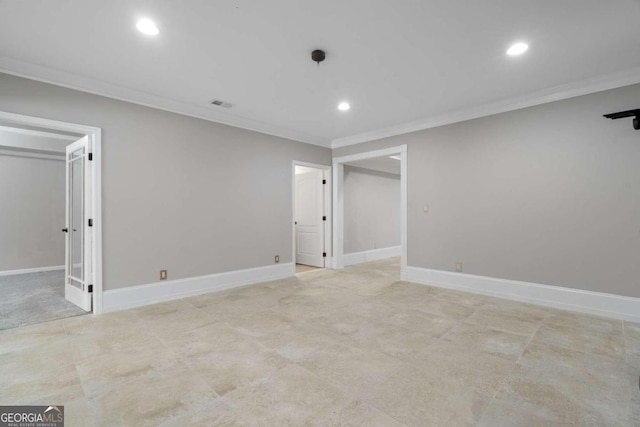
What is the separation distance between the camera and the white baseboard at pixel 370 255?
6.41 m

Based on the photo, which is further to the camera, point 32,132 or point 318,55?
point 32,132

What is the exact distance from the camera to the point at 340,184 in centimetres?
607

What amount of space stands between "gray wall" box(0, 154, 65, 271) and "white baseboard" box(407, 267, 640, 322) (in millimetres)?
7280

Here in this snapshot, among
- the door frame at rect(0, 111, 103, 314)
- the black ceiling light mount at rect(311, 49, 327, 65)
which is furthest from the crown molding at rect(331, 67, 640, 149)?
the door frame at rect(0, 111, 103, 314)

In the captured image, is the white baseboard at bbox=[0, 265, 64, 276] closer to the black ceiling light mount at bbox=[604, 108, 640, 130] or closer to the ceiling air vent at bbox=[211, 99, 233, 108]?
the ceiling air vent at bbox=[211, 99, 233, 108]

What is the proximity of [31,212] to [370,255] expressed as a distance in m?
7.20

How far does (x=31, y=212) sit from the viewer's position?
5.69 m

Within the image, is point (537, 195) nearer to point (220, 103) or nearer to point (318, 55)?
point (318, 55)

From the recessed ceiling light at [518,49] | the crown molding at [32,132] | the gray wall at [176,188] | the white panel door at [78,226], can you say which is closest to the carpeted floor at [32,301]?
the white panel door at [78,226]

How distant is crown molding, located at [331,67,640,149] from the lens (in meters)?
3.09

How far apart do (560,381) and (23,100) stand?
5.26m

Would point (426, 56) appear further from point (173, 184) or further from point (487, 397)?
point (173, 184)

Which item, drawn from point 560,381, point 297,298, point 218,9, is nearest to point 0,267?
point 297,298

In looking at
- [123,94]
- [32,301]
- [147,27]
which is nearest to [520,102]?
[147,27]
